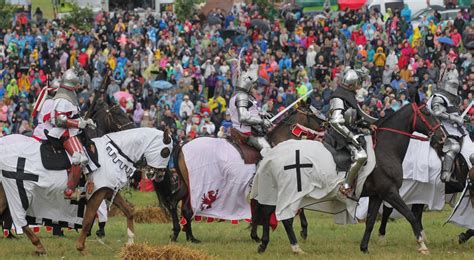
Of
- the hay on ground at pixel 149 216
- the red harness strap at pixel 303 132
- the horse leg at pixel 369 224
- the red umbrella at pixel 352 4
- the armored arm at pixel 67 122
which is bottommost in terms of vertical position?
the hay on ground at pixel 149 216

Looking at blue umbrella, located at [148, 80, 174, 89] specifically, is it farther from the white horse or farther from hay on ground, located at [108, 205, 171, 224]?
the white horse

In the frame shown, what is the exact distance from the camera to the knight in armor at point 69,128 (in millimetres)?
17703

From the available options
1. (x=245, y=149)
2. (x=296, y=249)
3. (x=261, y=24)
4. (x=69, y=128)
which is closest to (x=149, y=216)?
(x=245, y=149)

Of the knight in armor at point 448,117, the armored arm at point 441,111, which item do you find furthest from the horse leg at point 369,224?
the armored arm at point 441,111

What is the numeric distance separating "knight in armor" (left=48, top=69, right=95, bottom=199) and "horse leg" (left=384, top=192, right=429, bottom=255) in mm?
4729

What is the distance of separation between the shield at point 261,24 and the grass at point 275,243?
21333 millimetres

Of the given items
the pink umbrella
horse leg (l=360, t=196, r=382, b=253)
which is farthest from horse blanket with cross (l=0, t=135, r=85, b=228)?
the pink umbrella

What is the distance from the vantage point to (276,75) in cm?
3722

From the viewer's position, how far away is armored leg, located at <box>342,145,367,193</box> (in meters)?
17.5

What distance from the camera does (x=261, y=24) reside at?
44625mm

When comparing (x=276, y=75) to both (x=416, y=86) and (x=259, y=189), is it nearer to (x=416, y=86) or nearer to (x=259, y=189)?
(x=416, y=86)

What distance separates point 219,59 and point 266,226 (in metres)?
21.5

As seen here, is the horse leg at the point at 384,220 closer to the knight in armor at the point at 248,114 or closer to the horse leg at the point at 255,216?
the horse leg at the point at 255,216

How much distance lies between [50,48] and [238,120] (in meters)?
25.4
